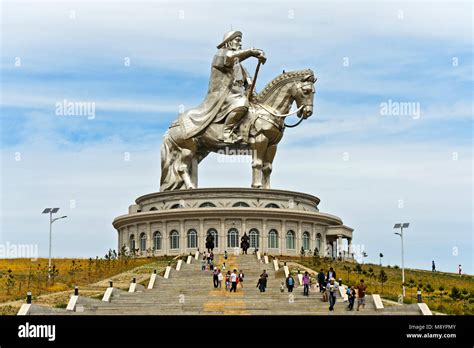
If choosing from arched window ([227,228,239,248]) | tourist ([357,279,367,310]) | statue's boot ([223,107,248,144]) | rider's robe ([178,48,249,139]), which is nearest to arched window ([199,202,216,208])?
arched window ([227,228,239,248])

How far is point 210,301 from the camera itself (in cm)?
4034

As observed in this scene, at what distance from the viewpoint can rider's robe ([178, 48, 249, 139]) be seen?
68.5 m

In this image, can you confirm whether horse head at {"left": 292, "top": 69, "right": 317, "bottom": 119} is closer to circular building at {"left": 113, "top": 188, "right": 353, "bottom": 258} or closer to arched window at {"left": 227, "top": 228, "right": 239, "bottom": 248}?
circular building at {"left": 113, "top": 188, "right": 353, "bottom": 258}

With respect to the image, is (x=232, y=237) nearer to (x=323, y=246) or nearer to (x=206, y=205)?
(x=206, y=205)

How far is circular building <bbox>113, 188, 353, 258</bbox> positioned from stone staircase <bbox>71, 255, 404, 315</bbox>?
64.4 feet

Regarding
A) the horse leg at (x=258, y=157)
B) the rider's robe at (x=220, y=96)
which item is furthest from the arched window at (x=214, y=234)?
the rider's robe at (x=220, y=96)

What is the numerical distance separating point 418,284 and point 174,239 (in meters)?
19.8

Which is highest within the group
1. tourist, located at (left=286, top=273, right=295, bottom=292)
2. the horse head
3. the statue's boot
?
the horse head

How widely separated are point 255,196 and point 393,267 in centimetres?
1047

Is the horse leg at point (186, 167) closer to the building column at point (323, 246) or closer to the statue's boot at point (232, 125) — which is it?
the statue's boot at point (232, 125)

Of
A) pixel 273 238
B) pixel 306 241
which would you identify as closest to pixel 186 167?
pixel 273 238
